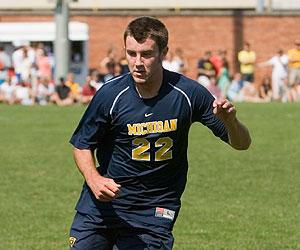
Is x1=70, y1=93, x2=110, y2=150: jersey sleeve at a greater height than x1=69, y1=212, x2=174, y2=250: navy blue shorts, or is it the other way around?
x1=70, y1=93, x2=110, y2=150: jersey sleeve

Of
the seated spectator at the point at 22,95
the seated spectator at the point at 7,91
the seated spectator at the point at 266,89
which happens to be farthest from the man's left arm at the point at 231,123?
the seated spectator at the point at 266,89

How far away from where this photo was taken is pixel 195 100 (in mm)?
6473

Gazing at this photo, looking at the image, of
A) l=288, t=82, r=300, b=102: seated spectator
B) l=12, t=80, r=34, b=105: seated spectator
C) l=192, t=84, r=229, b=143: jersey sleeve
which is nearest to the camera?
l=192, t=84, r=229, b=143: jersey sleeve

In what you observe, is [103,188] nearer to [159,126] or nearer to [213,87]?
[159,126]

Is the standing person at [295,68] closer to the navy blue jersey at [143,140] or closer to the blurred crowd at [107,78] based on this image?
the blurred crowd at [107,78]

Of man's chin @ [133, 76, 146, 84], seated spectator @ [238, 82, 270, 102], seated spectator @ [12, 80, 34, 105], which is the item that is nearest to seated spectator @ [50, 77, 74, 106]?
seated spectator @ [12, 80, 34, 105]

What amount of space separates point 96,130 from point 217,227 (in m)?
5.11

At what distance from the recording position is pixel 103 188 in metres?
6.04

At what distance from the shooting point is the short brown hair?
6.12 m

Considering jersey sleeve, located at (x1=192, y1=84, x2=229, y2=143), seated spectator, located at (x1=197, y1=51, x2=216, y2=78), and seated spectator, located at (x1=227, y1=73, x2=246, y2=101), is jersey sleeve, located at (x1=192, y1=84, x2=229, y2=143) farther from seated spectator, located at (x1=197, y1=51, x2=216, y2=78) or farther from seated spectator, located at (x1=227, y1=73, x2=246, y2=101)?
seated spectator, located at (x1=197, y1=51, x2=216, y2=78)

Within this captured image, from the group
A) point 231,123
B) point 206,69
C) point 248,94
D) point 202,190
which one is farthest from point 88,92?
point 231,123

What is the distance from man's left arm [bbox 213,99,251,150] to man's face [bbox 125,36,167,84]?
437mm

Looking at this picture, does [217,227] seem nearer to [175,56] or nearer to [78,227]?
[78,227]

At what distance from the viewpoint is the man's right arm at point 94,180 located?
6020 millimetres
